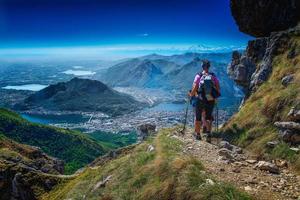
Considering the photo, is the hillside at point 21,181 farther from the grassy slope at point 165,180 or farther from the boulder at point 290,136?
the boulder at point 290,136

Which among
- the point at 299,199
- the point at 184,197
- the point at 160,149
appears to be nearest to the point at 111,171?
the point at 160,149

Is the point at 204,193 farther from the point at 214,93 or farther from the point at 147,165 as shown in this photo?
the point at 214,93

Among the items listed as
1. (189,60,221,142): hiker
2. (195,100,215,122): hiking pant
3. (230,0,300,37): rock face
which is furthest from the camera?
(230,0,300,37): rock face

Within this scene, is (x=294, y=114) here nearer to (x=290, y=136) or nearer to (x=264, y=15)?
(x=290, y=136)

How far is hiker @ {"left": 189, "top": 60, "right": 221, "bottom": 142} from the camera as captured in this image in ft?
80.3

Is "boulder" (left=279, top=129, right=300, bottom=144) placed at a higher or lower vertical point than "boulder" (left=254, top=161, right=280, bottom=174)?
higher

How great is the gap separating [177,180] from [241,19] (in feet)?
99.7

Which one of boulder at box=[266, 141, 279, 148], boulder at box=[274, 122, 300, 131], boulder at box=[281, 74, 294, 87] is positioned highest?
boulder at box=[281, 74, 294, 87]

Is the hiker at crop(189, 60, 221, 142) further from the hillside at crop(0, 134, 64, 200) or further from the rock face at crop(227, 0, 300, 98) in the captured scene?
the hillside at crop(0, 134, 64, 200)

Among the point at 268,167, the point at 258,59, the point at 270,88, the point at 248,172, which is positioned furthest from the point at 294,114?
the point at 258,59

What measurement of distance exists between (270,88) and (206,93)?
6.27 metres

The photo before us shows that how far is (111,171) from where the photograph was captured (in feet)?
81.9

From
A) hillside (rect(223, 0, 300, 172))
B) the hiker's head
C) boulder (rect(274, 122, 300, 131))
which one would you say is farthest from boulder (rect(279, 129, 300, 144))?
the hiker's head

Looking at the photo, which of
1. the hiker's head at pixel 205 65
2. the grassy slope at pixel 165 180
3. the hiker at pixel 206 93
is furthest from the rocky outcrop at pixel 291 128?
the hiker's head at pixel 205 65
